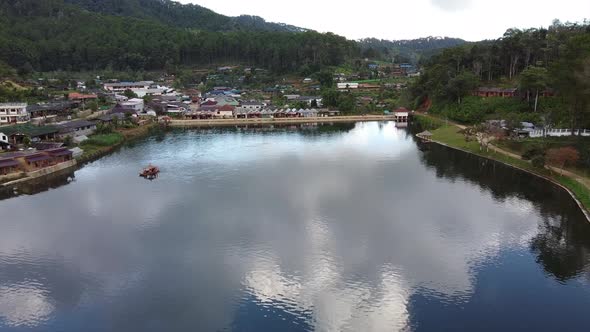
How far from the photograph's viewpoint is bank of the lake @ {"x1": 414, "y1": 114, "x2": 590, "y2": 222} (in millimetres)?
17388

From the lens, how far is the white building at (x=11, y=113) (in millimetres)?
32031

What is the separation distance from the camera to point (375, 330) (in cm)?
980

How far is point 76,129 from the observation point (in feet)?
99.6

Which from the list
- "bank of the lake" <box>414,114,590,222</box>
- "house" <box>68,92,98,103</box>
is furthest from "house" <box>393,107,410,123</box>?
"house" <box>68,92,98,103</box>

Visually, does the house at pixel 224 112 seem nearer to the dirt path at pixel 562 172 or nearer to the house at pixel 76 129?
the house at pixel 76 129

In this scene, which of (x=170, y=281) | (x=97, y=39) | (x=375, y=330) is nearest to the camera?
(x=375, y=330)

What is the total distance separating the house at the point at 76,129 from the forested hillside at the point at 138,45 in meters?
35.1

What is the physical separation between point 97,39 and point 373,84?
4164 cm

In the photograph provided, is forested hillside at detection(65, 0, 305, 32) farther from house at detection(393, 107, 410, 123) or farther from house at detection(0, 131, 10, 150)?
house at detection(0, 131, 10, 150)

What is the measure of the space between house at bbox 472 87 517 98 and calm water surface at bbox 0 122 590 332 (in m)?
12.6

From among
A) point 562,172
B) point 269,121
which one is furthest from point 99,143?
point 562,172

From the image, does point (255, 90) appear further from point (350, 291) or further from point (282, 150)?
point (350, 291)

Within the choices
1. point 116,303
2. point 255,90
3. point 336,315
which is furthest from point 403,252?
point 255,90

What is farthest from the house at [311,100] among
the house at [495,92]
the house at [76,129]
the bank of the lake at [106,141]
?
the house at [76,129]
